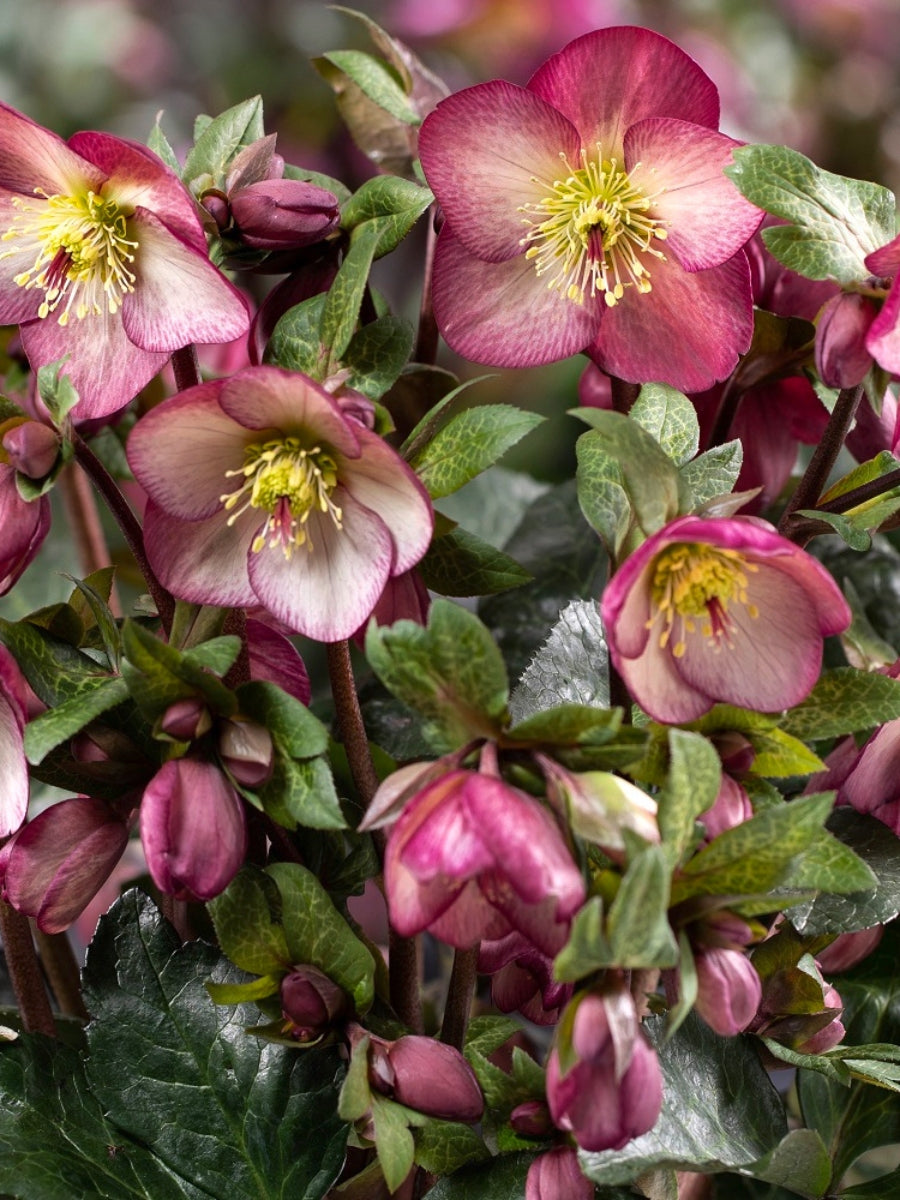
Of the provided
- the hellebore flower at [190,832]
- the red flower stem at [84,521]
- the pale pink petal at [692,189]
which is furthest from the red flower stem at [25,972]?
the pale pink petal at [692,189]

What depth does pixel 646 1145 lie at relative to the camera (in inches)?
17.7

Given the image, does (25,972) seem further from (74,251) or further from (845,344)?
(845,344)

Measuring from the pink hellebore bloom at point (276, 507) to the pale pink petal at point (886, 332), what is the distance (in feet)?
0.49

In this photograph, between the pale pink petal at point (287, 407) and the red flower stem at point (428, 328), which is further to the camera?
the red flower stem at point (428, 328)

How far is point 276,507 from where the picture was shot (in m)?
0.50

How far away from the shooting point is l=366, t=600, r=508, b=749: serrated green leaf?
1.36 ft

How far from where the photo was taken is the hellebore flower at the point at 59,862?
1.57 feet

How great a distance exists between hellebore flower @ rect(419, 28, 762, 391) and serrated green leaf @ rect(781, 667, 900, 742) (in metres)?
0.13

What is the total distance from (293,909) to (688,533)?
18 centimetres

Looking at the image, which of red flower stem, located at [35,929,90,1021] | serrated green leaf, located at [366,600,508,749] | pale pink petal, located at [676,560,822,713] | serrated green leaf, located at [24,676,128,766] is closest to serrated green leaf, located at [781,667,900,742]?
pale pink petal, located at [676,560,822,713]

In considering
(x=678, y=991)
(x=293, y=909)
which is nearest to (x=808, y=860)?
(x=678, y=991)

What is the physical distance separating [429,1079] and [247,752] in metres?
→ 0.12

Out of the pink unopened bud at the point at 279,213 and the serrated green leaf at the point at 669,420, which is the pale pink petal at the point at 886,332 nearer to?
the serrated green leaf at the point at 669,420

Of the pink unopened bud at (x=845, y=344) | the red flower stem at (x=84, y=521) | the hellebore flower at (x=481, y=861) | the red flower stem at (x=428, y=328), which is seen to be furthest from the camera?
the red flower stem at (x=84, y=521)
